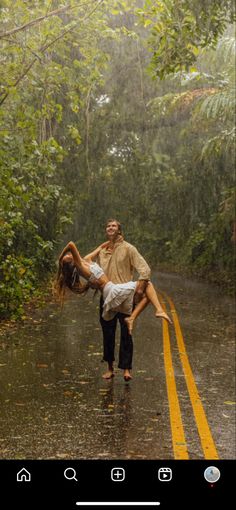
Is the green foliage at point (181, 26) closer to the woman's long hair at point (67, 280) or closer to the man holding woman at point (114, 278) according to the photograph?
the man holding woman at point (114, 278)

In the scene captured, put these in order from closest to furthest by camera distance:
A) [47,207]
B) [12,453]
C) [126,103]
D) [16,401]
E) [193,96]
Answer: [12,453] < [16,401] < [47,207] < [193,96] < [126,103]

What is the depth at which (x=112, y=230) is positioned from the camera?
5.29 metres

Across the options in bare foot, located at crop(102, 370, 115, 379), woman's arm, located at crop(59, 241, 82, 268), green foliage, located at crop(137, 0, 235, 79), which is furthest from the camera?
bare foot, located at crop(102, 370, 115, 379)

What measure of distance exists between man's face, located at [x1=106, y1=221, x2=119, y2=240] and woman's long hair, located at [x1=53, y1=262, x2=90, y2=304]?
48.2 inches

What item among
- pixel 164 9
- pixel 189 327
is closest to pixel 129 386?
pixel 164 9

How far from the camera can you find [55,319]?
15141mm

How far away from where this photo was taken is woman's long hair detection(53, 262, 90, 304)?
12.7 feet

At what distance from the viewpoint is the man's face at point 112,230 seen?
5.26 metres

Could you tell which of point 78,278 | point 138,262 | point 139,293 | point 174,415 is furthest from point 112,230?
point 174,415
